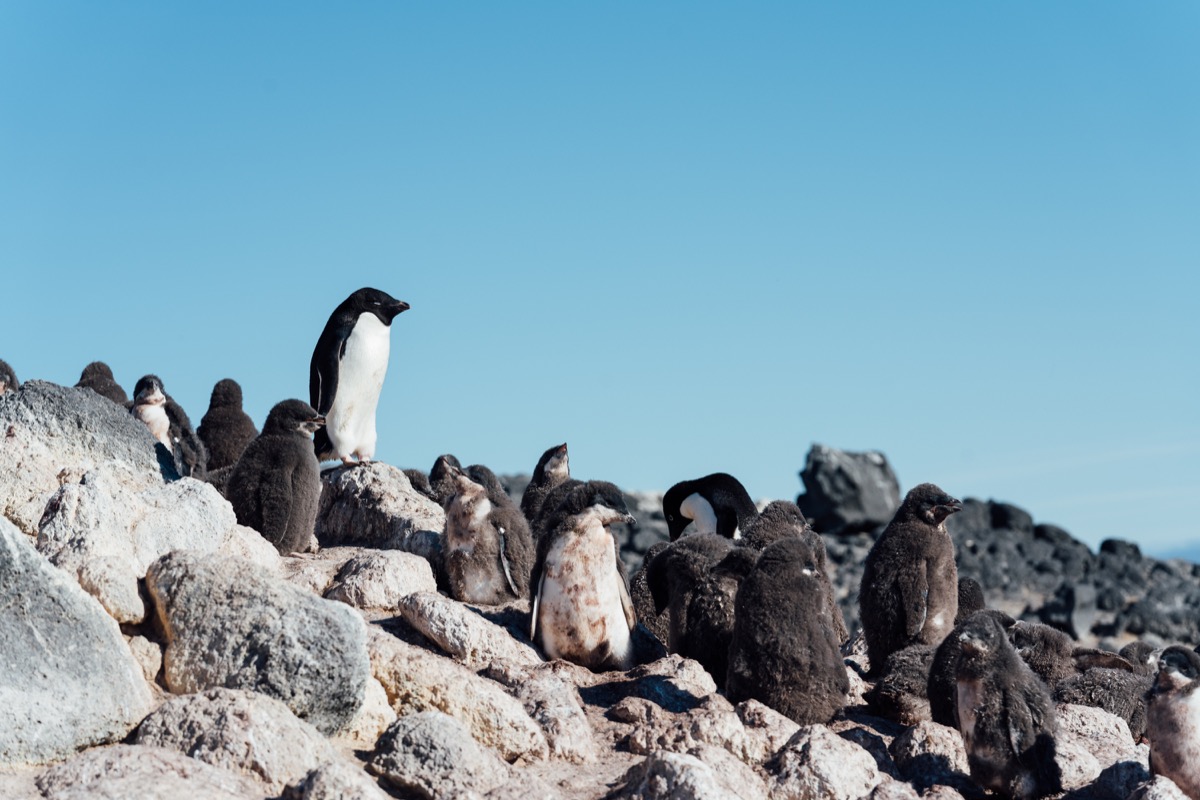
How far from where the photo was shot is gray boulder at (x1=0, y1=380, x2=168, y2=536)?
351 inches

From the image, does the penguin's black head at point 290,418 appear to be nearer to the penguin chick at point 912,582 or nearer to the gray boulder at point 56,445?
the gray boulder at point 56,445

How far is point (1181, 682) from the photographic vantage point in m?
8.00

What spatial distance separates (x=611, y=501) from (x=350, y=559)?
6.00 feet

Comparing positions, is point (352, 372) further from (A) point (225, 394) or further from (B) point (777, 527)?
(B) point (777, 527)

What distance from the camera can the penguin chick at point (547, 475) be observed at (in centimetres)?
1387

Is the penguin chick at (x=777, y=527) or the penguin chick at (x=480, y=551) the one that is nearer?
the penguin chick at (x=480, y=551)

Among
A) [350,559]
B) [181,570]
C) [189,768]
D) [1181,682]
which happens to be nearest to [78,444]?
[350,559]

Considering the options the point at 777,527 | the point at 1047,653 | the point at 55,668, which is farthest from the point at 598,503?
the point at 1047,653

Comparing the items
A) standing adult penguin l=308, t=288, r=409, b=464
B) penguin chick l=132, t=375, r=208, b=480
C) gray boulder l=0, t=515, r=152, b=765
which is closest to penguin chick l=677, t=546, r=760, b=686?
gray boulder l=0, t=515, r=152, b=765

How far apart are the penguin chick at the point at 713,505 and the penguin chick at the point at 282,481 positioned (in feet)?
14.1

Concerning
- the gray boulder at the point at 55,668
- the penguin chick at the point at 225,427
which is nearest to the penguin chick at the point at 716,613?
the gray boulder at the point at 55,668

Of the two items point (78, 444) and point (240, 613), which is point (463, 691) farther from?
point (78, 444)

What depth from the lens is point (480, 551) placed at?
33.5ft

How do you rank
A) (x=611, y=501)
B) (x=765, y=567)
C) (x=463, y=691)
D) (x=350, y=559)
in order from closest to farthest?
(x=463, y=691) → (x=765, y=567) → (x=611, y=501) → (x=350, y=559)
